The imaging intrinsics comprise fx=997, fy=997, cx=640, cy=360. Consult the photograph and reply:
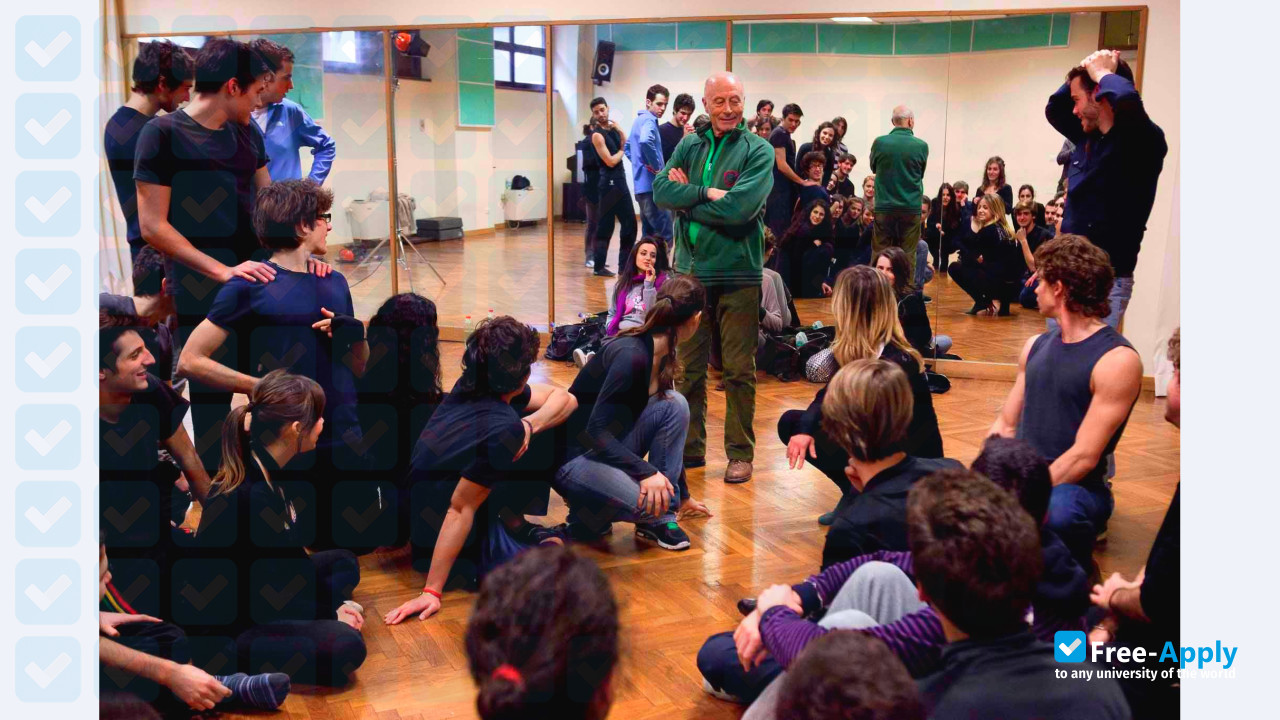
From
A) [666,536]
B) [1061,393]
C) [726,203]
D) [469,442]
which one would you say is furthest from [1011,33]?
[469,442]

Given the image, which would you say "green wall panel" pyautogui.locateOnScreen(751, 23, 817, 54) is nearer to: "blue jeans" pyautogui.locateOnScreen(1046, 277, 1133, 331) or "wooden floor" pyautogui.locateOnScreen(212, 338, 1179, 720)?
"wooden floor" pyautogui.locateOnScreen(212, 338, 1179, 720)

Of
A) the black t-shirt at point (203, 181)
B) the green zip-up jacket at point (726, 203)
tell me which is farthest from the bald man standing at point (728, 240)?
the black t-shirt at point (203, 181)

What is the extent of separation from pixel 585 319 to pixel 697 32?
191 cm

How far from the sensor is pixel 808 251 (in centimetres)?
680

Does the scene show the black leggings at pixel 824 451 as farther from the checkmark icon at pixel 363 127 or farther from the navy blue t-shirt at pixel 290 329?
the checkmark icon at pixel 363 127

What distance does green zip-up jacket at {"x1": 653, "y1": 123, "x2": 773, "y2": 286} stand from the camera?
12.9 feet

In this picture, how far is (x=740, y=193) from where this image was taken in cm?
391

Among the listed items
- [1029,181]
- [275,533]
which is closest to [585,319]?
[1029,181]

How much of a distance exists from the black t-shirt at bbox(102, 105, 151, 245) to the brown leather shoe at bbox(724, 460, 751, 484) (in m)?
2.34

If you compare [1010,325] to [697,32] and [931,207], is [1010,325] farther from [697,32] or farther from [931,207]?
[697,32]

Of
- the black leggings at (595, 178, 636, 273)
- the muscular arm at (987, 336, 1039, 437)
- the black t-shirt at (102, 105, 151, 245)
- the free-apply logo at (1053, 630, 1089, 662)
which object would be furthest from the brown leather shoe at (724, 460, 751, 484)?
the black leggings at (595, 178, 636, 273)

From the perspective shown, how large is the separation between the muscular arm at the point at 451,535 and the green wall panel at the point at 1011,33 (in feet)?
14.3

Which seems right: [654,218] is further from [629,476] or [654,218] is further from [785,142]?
[629,476]

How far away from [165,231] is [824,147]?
4.33 meters
